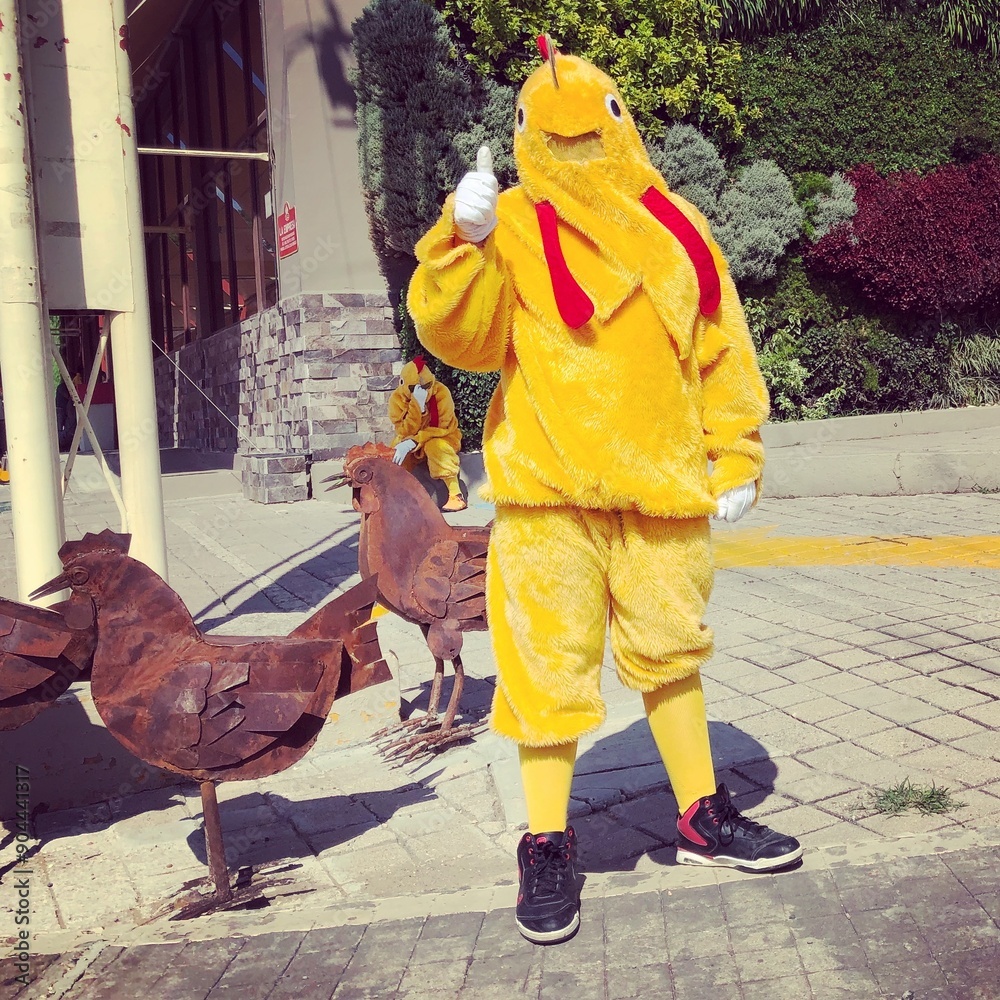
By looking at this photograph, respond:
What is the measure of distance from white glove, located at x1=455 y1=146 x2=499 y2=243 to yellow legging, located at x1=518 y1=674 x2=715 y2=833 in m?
1.17

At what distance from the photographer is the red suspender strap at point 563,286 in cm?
239

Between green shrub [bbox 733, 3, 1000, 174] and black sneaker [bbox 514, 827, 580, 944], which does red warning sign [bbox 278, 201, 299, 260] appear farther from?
black sneaker [bbox 514, 827, 580, 944]

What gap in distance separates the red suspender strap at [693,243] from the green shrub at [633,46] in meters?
9.13

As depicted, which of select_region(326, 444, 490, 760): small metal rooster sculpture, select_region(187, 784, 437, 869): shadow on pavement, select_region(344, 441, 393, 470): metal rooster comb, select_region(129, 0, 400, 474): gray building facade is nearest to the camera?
select_region(187, 784, 437, 869): shadow on pavement

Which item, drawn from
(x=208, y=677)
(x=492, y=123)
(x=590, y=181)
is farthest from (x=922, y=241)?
(x=208, y=677)

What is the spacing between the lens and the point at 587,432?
2.41 m

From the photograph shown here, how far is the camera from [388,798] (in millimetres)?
3326

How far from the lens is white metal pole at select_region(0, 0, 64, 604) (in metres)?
3.80

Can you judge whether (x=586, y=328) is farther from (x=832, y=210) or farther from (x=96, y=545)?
(x=832, y=210)

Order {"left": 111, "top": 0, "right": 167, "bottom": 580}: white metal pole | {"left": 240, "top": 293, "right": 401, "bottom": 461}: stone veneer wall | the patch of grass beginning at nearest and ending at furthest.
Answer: the patch of grass
{"left": 111, "top": 0, "right": 167, "bottom": 580}: white metal pole
{"left": 240, "top": 293, "right": 401, "bottom": 461}: stone veneer wall

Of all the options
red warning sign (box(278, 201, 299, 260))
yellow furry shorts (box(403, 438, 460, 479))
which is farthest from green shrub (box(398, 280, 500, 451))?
red warning sign (box(278, 201, 299, 260))

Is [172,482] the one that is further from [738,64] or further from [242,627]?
[738,64]

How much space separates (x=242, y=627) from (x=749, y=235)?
8.57 meters

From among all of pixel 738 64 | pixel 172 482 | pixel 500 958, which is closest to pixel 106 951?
pixel 500 958
